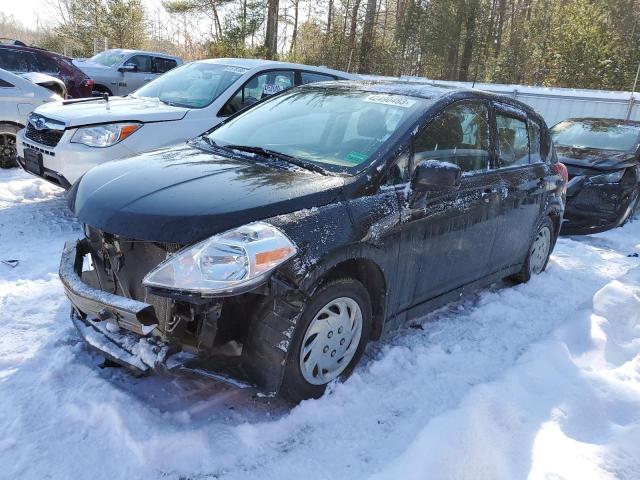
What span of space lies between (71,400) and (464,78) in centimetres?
2919

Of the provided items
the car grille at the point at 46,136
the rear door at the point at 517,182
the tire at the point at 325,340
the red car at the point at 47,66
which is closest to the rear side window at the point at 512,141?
the rear door at the point at 517,182

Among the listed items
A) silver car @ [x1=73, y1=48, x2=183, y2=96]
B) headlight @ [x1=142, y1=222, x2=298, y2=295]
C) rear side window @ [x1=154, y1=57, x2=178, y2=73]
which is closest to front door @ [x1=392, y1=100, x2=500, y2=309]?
headlight @ [x1=142, y1=222, x2=298, y2=295]

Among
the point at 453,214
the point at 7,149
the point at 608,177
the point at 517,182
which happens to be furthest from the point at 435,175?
the point at 7,149

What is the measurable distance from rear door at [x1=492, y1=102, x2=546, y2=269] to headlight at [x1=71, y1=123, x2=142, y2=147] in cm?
363

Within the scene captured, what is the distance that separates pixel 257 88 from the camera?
6.62 metres

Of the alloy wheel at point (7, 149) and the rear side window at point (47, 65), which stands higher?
the rear side window at point (47, 65)

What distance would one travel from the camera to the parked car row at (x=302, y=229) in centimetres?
248

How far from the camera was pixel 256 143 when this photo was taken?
3.64 meters

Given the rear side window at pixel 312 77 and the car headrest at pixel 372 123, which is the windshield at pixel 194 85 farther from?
the car headrest at pixel 372 123

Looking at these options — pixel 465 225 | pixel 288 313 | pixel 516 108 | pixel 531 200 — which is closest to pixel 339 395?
pixel 288 313

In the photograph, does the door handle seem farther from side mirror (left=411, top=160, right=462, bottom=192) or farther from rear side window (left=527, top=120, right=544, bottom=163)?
rear side window (left=527, top=120, right=544, bottom=163)

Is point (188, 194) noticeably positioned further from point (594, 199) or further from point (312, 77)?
point (594, 199)

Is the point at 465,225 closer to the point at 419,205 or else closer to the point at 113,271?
the point at 419,205

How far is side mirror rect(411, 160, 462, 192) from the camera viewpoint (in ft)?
10.1
